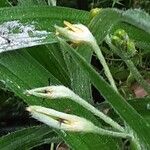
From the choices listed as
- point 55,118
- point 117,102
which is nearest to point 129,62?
point 117,102

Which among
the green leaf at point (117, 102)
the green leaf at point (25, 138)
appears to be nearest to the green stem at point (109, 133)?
the green leaf at point (117, 102)

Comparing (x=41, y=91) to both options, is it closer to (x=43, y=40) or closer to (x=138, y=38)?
(x=43, y=40)

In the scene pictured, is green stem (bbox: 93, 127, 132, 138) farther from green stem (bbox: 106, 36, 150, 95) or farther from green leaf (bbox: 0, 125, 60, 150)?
green leaf (bbox: 0, 125, 60, 150)

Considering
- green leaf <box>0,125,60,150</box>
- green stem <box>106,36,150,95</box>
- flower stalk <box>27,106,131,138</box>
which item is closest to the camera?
flower stalk <box>27,106,131,138</box>

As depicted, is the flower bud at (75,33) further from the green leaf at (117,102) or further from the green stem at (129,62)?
the green stem at (129,62)

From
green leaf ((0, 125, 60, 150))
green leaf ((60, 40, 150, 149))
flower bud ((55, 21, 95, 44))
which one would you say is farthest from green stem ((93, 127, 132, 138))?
green leaf ((0, 125, 60, 150))

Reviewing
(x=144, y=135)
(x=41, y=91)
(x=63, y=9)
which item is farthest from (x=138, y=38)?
(x=41, y=91)
